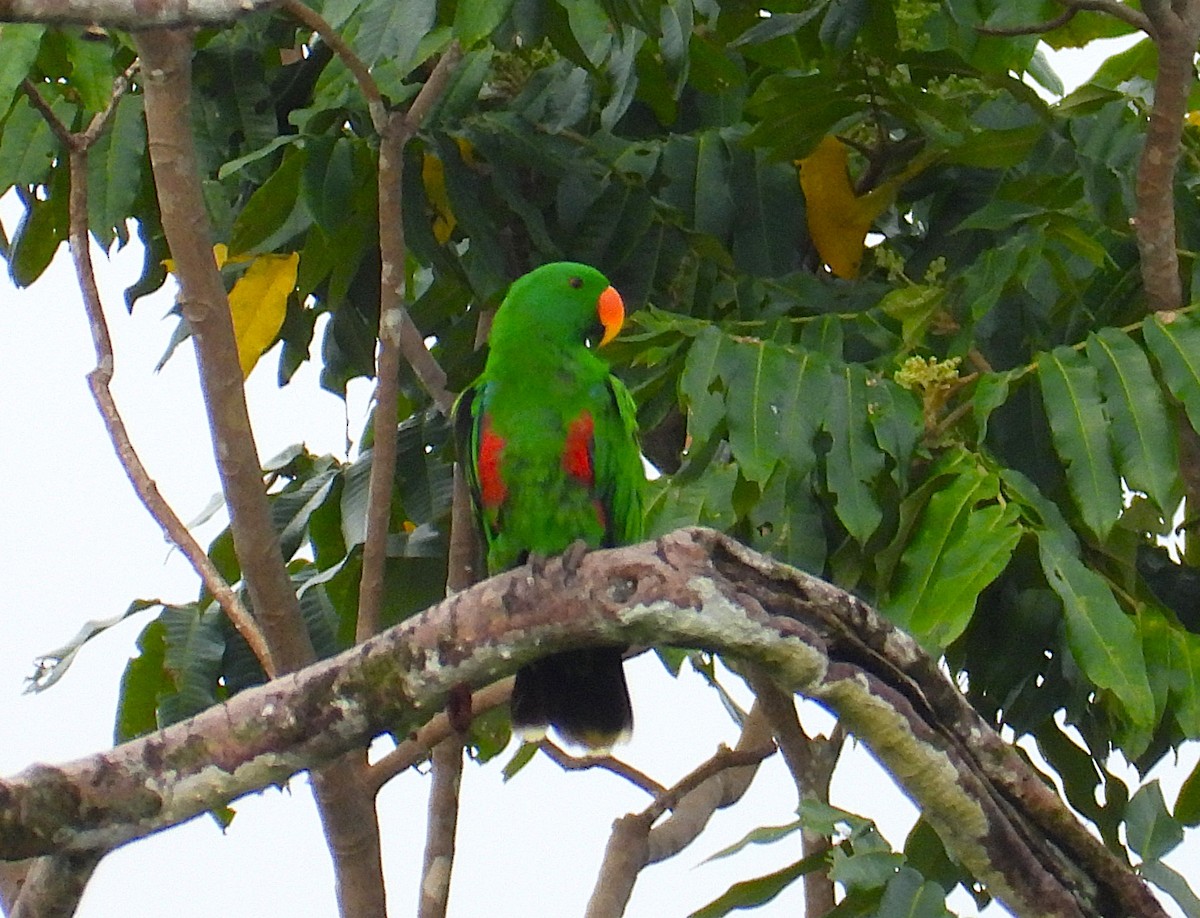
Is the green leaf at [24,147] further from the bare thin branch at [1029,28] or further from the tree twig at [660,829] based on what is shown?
the tree twig at [660,829]

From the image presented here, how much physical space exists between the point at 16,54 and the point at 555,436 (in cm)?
84

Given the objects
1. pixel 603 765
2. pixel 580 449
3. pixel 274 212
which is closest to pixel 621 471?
pixel 580 449

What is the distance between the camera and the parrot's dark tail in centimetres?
200

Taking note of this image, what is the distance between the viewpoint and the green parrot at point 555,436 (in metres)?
2.10

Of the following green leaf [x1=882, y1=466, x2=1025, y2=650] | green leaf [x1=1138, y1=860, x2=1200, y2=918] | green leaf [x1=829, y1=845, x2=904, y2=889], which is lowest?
green leaf [x1=1138, y1=860, x2=1200, y2=918]

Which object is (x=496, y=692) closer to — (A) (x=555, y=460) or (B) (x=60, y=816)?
(A) (x=555, y=460)

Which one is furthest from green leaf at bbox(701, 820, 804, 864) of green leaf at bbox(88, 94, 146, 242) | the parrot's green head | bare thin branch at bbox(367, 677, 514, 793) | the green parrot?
green leaf at bbox(88, 94, 146, 242)

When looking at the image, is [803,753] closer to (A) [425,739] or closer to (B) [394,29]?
(A) [425,739]

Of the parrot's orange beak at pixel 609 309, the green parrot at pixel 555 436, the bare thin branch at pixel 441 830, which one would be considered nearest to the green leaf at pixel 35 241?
the green parrot at pixel 555 436

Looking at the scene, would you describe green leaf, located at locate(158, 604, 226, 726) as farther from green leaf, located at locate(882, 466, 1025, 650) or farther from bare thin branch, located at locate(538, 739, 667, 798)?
green leaf, located at locate(882, 466, 1025, 650)

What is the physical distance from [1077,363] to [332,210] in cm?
104

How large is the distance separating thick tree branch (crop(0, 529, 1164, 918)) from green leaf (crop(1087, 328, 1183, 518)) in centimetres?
38

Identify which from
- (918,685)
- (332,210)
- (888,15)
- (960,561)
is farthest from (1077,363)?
(332,210)

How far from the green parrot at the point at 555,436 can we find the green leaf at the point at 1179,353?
70 cm
